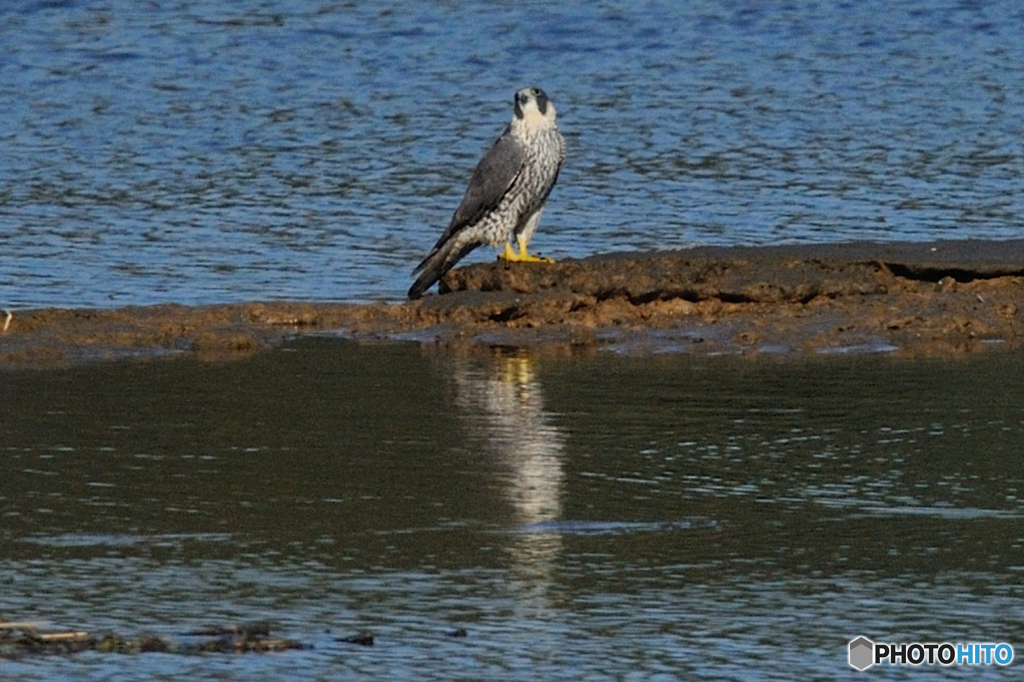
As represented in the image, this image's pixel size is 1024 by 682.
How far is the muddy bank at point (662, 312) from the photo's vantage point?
9836 mm

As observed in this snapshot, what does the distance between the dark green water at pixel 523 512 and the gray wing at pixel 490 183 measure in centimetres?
215

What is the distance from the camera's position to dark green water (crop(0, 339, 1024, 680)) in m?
5.32

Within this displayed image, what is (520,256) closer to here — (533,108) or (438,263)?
(438,263)

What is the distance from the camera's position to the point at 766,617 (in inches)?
215

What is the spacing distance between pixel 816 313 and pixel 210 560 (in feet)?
15.6

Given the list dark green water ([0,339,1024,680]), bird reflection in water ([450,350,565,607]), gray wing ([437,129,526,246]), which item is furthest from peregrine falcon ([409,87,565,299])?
dark green water ([0,339,1024,680])

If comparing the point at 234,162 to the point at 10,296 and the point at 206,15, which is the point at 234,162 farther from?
the point at 206,15

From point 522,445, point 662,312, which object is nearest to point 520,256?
point 662,312

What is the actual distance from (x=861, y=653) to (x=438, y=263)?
21.7 ft

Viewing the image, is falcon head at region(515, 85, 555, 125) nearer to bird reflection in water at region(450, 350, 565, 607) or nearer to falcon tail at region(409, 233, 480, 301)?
falcon tail at region(409, 233, 480, 301)

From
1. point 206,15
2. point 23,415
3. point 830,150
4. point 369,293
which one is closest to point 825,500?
point 23,415

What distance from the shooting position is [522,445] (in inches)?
301
